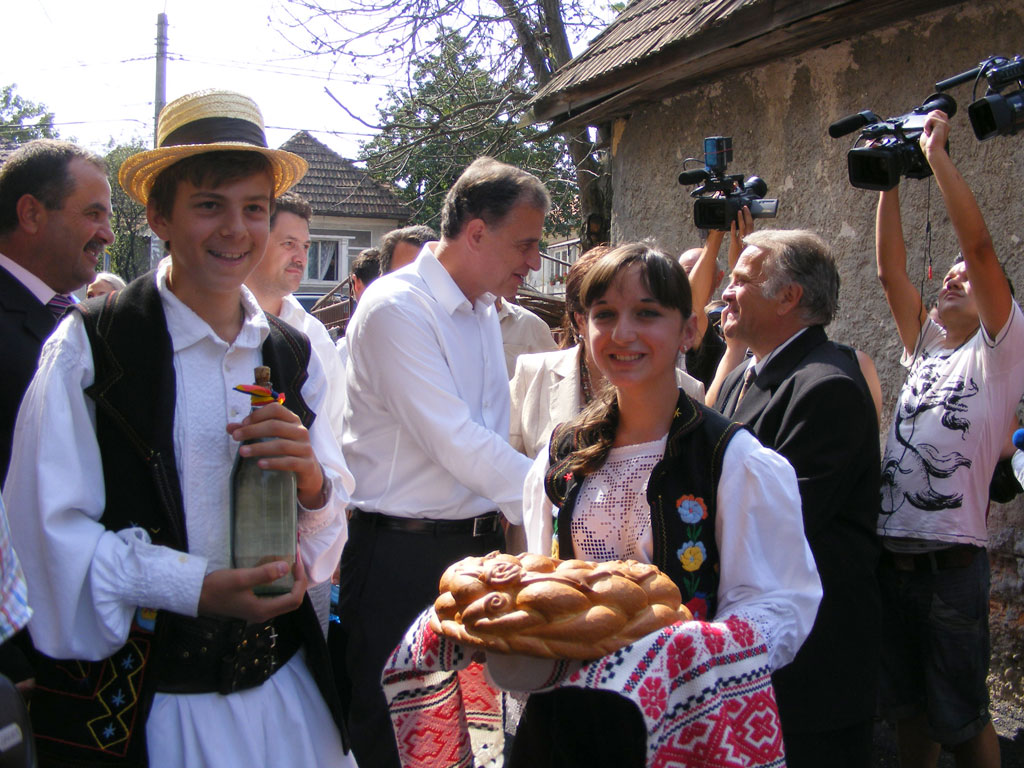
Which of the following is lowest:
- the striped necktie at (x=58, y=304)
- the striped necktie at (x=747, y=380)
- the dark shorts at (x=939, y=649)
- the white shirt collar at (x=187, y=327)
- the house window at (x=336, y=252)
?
the dark shorts at (x=939, y=649)

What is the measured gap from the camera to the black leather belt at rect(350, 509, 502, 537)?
9.16ft

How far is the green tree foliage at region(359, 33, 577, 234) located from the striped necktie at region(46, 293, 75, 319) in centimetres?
795

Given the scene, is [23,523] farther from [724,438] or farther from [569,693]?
[724,438]

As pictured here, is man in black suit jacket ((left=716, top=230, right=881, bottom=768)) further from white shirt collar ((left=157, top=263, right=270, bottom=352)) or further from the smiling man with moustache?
the smiling man with moustache

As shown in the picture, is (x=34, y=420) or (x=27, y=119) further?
(x=27, y=119)

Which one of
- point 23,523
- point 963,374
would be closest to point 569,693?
point 23,523

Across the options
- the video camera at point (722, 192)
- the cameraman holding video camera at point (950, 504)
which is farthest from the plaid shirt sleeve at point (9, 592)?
the video camera at point (722, 192)

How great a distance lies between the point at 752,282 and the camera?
295cm

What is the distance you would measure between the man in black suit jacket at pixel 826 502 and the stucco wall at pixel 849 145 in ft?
5.83

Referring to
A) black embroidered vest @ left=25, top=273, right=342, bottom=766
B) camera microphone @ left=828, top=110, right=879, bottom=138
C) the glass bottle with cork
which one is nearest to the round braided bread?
the glass bottle with cork

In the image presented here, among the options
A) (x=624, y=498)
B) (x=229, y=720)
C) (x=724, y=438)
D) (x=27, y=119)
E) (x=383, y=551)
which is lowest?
(x=229, y=720)

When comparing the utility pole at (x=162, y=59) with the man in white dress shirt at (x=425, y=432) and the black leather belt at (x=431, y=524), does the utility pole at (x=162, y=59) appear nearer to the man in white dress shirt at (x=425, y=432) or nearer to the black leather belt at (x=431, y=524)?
the man in white dress shirt at (x=425, y=432)

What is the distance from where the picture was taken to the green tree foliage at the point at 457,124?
36.6 feet

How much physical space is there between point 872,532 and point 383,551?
4.72 feet
